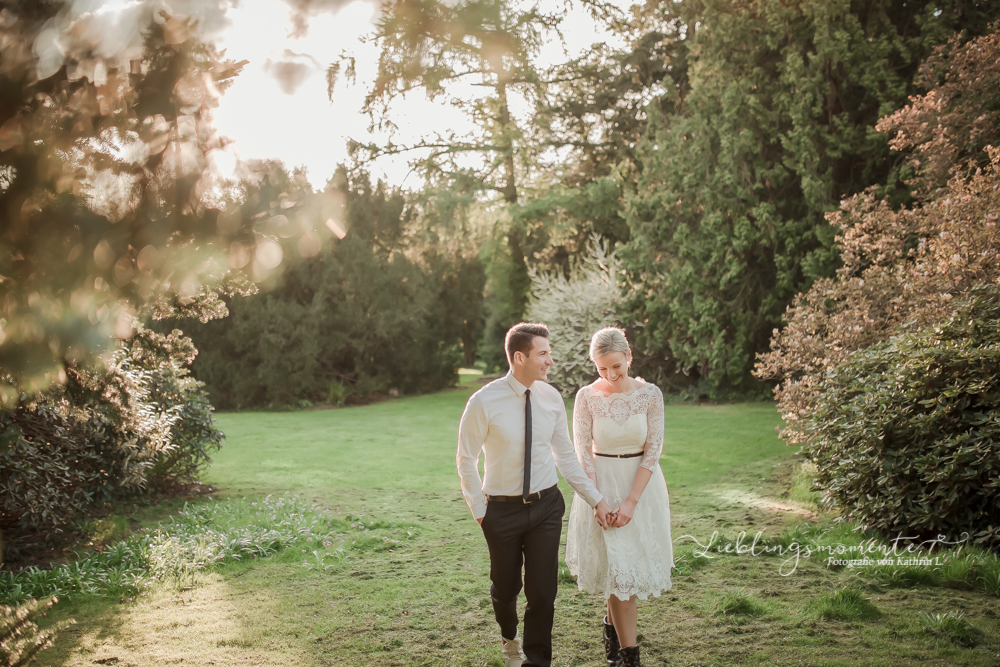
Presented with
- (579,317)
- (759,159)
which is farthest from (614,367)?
(579,317)

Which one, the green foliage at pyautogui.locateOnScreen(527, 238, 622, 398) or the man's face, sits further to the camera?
the green foliage at pyautogui.locateOnScreen(527, 238, 622, 398)

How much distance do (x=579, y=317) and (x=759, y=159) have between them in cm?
639

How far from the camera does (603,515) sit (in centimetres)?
380

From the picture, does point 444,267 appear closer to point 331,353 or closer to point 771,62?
point 331,353

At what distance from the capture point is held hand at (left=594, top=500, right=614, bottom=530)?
150 inches

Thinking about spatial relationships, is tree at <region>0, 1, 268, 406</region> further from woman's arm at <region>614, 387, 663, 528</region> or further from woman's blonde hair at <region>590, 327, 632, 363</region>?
woman's arm at <region>614, 387, 663, 528</region>

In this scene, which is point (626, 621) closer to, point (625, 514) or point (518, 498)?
point (625, 514)

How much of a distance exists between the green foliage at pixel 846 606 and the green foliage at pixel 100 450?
13.7ft

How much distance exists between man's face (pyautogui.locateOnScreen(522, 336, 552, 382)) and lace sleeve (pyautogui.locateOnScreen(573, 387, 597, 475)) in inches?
18.9

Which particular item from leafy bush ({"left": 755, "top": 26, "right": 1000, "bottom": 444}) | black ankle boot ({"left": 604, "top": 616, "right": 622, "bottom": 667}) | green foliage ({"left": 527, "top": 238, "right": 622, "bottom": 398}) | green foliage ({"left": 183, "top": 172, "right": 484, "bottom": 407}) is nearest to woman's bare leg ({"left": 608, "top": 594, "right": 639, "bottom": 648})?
black ankle boot ({"left": 604, "top": 616, "right": 622, "bottom": 667})

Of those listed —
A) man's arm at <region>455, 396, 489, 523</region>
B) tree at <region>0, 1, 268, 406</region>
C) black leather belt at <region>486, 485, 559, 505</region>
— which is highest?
tree at <region>0, 1, 268, 406</region>

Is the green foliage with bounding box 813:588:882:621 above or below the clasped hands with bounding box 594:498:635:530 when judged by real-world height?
below

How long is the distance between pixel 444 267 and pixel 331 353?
19.6 feet

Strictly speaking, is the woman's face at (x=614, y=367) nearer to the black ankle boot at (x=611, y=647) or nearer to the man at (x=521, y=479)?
the man at (x=521, y=479)
